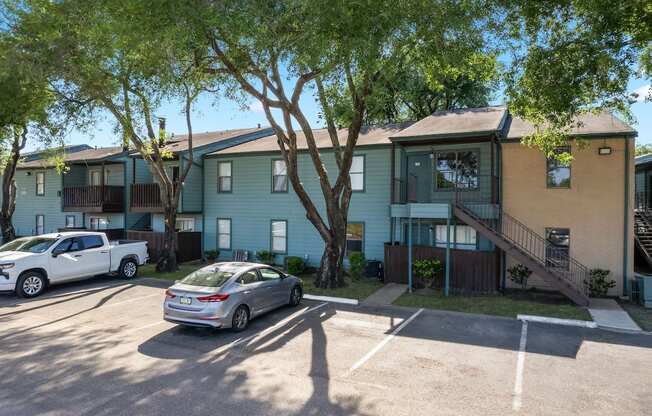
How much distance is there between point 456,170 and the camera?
52.8 feet

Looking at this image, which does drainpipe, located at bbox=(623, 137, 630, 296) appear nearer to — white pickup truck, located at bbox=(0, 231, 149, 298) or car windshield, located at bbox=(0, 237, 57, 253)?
white pickup truck, located at bbox=(0, 231, 149, 298)

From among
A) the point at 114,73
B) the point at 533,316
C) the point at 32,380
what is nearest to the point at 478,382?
the point at 533,316

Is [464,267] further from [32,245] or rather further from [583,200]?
[32,245]

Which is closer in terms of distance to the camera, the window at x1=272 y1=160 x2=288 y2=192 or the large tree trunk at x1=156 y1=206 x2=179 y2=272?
the large tree trunk at x1=156 y1=206 x2=179 y2=272

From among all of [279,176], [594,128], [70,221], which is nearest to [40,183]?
[70,221]

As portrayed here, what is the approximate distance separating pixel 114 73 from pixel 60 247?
6.70 metres

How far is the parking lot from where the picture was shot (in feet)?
21.0

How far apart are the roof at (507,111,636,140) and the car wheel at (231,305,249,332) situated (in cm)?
1116

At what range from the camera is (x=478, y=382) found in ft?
23.8

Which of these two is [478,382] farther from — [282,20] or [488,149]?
Result: [488,149]

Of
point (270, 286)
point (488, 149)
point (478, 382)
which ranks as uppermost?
point (488, 149)

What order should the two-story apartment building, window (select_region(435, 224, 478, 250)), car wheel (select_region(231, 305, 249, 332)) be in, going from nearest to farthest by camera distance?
car wheel (select_region(231, 305, 249, 332)), the two-story apartment building, window (select_region(435, 224, 478, 250))

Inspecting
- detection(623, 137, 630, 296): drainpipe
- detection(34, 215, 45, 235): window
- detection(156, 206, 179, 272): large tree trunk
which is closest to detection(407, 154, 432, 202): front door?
detection(623, 137, 630, 296): drainpipe

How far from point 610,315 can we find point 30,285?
57.0 feet
